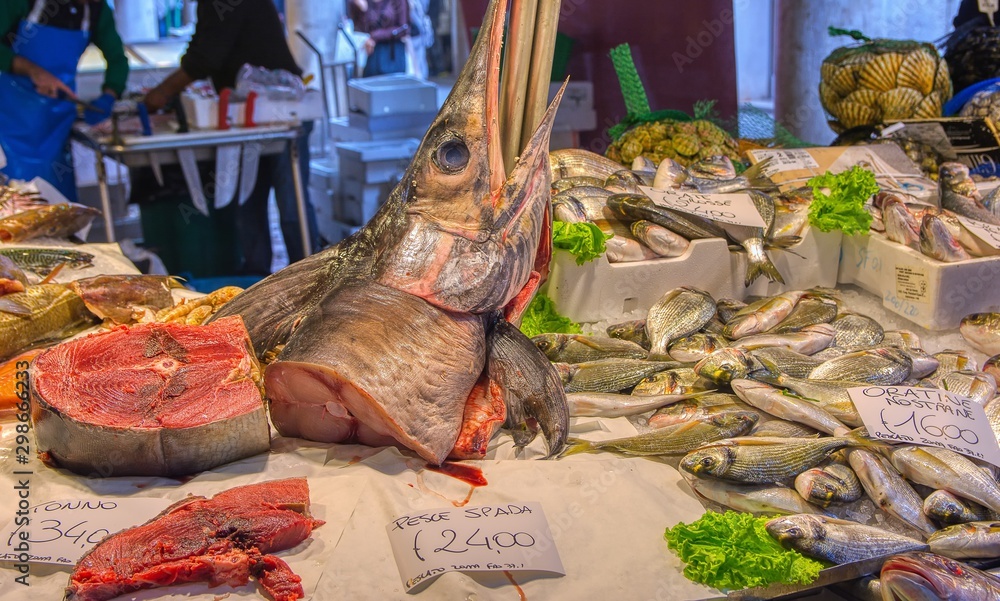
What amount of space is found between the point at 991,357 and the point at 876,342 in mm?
325

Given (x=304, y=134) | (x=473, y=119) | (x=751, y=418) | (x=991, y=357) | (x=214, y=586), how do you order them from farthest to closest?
(x=304, y=134) < (x=991, y=357) < (x=751, y=418) < (x=473, y=119) < (x=214, y=586)

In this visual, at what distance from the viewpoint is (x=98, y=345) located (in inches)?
77.4

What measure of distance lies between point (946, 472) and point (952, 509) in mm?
99

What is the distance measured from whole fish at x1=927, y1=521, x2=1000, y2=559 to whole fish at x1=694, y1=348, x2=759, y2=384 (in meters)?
0.63

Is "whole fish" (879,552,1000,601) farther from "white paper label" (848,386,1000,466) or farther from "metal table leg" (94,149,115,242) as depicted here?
"metal table leg" (94,149,115,242)

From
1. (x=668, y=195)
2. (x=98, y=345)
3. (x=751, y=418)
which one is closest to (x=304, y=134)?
(x=668, y=195)

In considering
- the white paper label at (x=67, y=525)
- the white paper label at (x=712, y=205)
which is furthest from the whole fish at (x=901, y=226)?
the white paper label at (x=67, y=525)

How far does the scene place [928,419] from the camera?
199cm

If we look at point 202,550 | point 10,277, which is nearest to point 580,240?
point 202,550

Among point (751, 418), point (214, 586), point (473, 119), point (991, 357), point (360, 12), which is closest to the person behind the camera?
point (214, 586)

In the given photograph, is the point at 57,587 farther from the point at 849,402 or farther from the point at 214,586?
the point at 849,402

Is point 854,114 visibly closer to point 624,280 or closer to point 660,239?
point 660,239

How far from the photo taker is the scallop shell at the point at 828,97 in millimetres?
4344

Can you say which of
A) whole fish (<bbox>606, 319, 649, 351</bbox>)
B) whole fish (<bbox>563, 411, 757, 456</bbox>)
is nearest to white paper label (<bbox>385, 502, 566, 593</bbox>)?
whole fish (<bbox>563, 411, 757, 456</bbox>)
